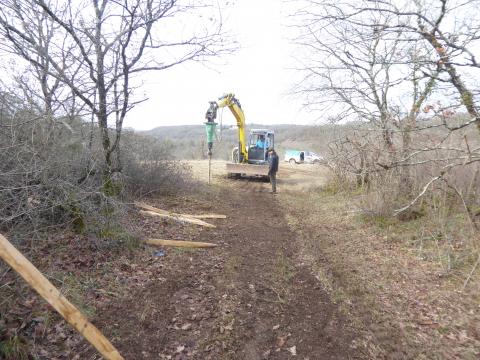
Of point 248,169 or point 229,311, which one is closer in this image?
point 229,311

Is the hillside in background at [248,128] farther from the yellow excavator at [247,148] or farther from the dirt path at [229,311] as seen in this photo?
the dirt path at [229,311]

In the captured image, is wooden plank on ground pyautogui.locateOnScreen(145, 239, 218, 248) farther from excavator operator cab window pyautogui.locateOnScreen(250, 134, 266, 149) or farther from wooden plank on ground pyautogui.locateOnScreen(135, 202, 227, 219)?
excavator operator cab window pyautogui.locateOnScreen(250, 134, 266, 149)

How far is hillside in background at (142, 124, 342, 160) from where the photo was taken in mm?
14992

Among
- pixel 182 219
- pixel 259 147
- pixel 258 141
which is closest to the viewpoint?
pixel 182 219

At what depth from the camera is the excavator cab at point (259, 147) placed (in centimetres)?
1931

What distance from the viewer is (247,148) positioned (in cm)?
1986

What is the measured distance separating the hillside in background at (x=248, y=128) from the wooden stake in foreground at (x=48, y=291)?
11346mm

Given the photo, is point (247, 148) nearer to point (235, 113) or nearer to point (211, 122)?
point (235, 113)

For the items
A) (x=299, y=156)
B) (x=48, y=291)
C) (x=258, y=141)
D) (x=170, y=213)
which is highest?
(x=258, y=141)

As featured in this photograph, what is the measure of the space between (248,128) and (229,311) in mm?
29978

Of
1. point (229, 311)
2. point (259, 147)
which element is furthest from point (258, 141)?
point (229, 311)

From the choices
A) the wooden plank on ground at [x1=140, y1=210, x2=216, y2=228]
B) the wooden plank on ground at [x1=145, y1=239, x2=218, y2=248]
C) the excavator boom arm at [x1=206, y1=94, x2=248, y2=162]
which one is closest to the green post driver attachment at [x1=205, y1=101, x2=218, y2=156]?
the excavator boom arm at [x1=206, y1=94, x2=248, y2=162]

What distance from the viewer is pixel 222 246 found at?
7.16m

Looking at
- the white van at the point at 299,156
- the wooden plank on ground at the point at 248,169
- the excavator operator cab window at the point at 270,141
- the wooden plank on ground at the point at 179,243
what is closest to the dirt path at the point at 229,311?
the wooden plank on ground at the point at 179,243
